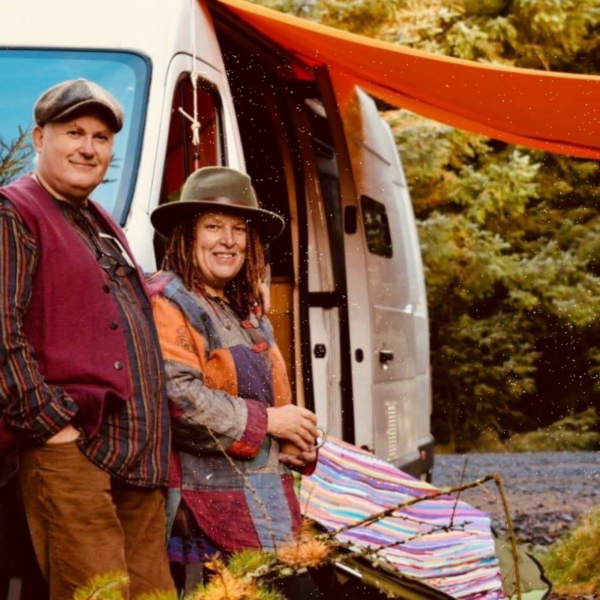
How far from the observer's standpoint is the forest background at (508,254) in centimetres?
1642

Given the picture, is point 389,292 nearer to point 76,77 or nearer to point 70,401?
point 76,77

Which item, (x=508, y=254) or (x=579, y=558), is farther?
(x=508, y=254)

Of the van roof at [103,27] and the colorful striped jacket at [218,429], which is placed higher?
the van roof at [103,27]

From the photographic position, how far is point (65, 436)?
3047 mm

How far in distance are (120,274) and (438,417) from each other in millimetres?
15671

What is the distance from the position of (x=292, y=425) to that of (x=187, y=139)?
1.94 m

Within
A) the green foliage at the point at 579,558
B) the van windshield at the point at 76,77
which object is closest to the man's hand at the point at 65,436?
the van windshield at the point at 76,77

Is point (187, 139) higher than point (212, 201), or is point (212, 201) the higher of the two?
point (187, 139)

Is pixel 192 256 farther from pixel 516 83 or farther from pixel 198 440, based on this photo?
pixel 516 83

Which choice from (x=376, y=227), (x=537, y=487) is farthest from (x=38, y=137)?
(x=537, y=487)

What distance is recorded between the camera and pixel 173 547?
139 inches

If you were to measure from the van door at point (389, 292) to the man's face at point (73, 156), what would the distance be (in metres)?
3.98

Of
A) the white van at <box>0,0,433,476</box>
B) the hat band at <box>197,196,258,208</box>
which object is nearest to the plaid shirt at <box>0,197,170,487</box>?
the hat band at <box>197,196,258,208</box>

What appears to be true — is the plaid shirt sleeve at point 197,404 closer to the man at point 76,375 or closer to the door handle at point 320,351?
the man at point 76,375
